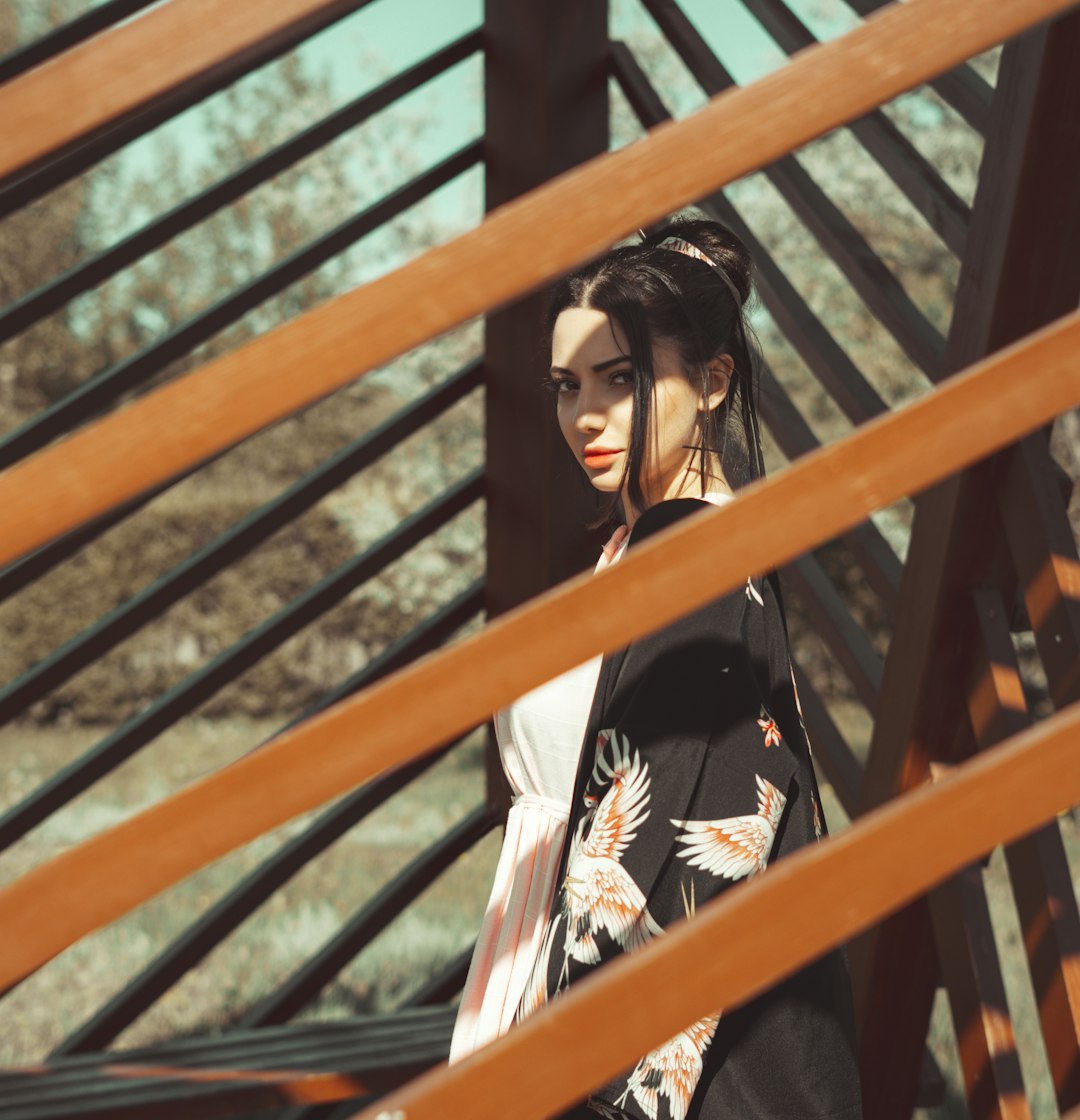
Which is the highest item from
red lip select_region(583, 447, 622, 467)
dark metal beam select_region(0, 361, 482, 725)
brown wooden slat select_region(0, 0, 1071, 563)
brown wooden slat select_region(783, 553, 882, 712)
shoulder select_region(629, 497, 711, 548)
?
dark metal beam select_region(0, 361, 482, 725)

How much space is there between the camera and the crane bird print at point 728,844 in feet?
4.21

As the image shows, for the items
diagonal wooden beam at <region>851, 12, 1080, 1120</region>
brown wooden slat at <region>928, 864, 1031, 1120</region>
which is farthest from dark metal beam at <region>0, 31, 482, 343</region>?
brown wooden slat at <region>928, 864, 1031, 1120</region>

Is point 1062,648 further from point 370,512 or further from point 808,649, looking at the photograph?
point 370,512

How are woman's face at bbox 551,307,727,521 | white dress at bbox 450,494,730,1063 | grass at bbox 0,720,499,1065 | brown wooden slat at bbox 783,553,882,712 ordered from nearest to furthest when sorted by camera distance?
white dress at bbox 450,494,730,1063, woman's face at bbox 551,307,727,521, brown wooden slat at bbox 783,553,882,712, grass at bbox 0,720,499,1065

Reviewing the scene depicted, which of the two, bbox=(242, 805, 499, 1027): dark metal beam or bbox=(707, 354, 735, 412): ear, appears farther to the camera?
bbox=(242, 805, 499, 1027): dark metal beam

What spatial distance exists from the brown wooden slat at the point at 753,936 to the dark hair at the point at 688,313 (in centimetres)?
69

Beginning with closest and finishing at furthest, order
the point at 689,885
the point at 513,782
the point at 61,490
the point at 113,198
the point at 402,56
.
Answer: the point at 61,490, the point at 689,885, the point at 513,782, the point at 402,56, the point at 113,198

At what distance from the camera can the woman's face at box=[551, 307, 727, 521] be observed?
1.53 m

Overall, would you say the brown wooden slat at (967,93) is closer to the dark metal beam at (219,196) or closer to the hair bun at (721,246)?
the hair bun at (721,246)

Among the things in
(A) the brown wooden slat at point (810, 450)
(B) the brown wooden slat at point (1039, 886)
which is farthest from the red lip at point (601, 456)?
(B) the brown wooden slat at point (1039, 886)

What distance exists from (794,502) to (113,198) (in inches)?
571

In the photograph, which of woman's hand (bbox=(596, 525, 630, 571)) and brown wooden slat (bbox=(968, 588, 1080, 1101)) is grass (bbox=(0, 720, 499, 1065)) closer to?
brown wooden slat (bbox=(968, 588, 1080, 1101))

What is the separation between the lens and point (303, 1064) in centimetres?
291

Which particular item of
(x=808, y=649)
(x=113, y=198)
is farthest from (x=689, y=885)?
(x=113, y=198)
